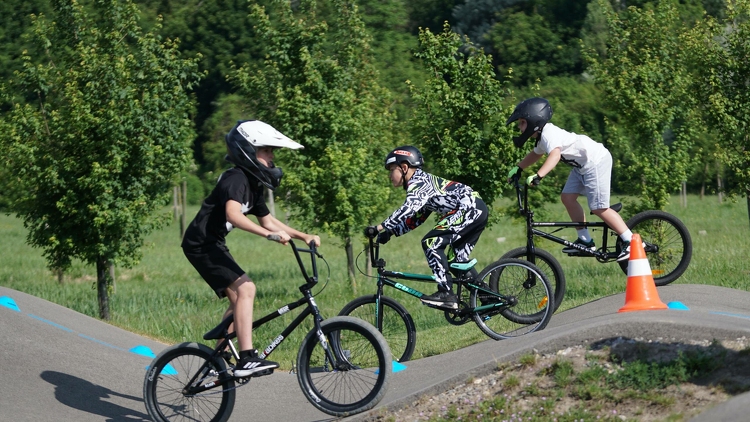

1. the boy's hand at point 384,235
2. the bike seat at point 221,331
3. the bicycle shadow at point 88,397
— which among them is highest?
the boy's hand at point 384,235

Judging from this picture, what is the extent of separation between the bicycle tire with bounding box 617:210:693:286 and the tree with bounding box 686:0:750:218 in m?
8.98

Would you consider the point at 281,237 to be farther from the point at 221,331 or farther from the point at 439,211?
the point at 439,211

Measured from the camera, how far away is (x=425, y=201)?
26.2 feet

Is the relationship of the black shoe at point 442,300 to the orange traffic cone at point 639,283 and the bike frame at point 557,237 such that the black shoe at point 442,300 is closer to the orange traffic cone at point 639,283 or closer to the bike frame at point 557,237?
the bike frame at point 557,237

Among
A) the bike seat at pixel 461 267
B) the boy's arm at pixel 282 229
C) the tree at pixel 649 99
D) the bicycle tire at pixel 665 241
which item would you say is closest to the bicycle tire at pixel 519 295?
the bike seat at pixel 461 267

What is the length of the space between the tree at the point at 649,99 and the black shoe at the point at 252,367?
13172 millimetres

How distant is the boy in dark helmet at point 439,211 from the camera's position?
790 cm

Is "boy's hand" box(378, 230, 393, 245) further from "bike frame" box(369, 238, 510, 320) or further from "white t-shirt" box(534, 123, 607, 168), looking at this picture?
"white t-shirt" box(534, 123, 607, 168)

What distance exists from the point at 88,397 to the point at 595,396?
14.3 feet

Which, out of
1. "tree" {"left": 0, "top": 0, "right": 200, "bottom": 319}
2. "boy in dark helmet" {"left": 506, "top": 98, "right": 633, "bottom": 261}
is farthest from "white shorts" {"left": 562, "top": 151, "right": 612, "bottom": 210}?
"tree" {"left": 0, "top": 0, "right": 200, "bottom": 319}

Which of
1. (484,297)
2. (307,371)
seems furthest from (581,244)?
(307,371)

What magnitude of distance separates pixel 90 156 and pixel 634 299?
11809 mm

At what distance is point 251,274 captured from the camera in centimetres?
2730

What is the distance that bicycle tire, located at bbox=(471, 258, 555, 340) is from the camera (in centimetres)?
794
